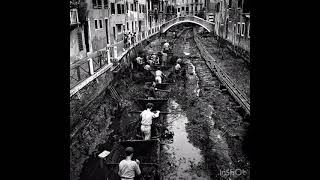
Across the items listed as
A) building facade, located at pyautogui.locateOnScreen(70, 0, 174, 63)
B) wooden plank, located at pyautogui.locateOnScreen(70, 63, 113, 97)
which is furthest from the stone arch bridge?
wooden plank, located at pyautogui.locateOnScreen(70, 63, 113, 97)

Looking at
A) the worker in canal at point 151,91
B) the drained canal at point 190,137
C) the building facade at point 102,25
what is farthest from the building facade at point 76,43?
the worker in canal at point 151,91

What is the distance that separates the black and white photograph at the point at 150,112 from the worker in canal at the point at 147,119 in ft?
0.10

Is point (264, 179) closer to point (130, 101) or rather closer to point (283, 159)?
point (283, 159)

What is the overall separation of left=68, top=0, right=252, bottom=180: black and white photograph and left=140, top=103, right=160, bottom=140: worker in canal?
1.2 inches

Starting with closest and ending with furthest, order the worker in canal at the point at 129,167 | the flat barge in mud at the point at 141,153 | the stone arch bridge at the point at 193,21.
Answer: the worker in canal at the point at 129,167, the flat barge in mud at the point at 141,153, the stone arch bridge at the point at 193,21

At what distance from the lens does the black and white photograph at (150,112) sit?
7.76 m

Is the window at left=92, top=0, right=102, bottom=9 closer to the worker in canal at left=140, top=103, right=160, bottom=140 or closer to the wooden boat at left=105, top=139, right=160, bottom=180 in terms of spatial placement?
the worker in canal at left=140, top=103, right=160, bottom=140

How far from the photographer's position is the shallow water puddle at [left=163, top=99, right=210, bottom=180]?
775 cm

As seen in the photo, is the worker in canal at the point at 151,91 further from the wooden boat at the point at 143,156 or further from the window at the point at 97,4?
the window at the point at 97,4
